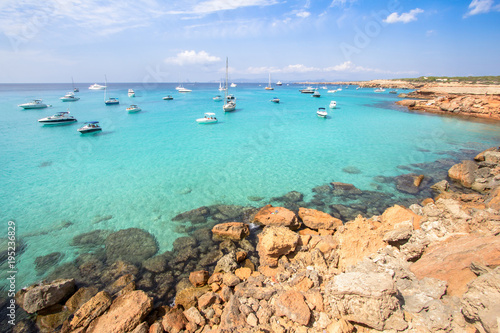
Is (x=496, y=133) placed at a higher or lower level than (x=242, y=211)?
higher

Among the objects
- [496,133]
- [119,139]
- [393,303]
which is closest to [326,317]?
[393,303]


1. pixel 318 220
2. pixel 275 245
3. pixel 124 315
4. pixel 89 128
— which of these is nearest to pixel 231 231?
pixel 275 245

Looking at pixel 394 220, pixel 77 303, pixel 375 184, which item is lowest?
pixel 77 303

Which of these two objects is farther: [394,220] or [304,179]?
[304,179]

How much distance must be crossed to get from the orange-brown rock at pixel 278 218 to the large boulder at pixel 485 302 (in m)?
7.20

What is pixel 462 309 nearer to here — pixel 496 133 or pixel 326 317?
pixel 326 317

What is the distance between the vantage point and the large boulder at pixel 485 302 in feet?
14.3

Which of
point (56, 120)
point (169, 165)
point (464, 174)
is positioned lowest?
point (169, 165)

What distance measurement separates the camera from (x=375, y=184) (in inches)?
→ 695

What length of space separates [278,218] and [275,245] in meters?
3.17

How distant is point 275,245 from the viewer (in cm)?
A: 890

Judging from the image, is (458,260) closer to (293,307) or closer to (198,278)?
(293,307)

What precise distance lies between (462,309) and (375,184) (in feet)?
45.3

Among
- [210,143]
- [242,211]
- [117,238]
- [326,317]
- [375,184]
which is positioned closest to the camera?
[326,317]
